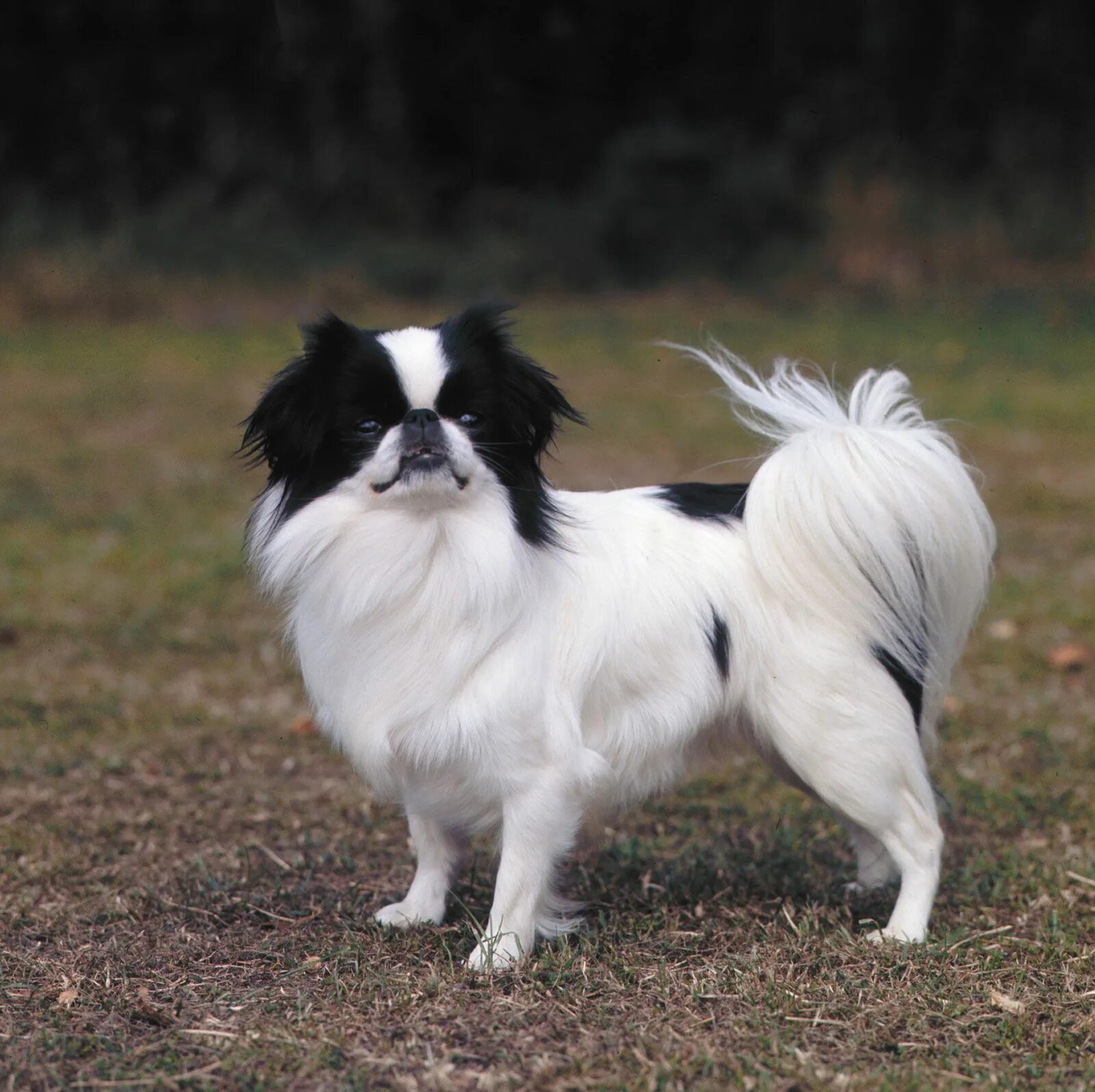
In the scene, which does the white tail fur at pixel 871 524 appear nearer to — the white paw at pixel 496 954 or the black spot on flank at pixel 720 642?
the black spot on flank at pixel 720 642

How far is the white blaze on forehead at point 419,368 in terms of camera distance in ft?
9.50

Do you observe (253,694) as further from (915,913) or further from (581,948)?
(915,913)

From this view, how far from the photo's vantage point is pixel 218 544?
7055 mm

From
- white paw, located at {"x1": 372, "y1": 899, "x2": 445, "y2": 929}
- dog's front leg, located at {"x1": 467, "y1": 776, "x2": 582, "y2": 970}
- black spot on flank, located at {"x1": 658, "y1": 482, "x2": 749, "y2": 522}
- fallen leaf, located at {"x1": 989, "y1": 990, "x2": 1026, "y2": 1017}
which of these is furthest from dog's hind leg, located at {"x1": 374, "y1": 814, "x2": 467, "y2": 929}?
fallen leaf, located at {"x1": 989, "y1": 990, "x2": 1026, "y2": 1017}

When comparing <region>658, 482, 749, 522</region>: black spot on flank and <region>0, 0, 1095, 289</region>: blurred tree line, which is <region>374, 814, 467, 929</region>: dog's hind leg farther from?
<region>0, 0, 1095, 289</region>: blurred tree line

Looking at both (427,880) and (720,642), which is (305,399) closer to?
(720,642)

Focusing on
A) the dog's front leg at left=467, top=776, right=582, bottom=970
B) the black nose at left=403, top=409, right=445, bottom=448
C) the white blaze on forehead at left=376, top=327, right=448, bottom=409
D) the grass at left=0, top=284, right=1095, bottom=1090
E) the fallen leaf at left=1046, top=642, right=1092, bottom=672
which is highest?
the white blaze on forehead at left=376, top=327, right=448, bottom=409

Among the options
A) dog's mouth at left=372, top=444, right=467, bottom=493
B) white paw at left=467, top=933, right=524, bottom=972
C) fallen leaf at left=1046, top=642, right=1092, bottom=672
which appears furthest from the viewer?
fallen leaf at left=1046, top=642, right=1092, bottom=672

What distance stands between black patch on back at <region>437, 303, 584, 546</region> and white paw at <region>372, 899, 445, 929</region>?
37.0 inches

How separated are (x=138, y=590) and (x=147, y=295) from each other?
306 inches

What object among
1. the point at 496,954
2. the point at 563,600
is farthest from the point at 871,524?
the point at 496,954

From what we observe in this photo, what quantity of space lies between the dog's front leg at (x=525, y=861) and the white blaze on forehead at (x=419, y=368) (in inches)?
32.3

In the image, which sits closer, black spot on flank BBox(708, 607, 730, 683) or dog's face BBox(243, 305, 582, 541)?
dog's face BBox(243, 305, 582, 541)

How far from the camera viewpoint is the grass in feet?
8.93
